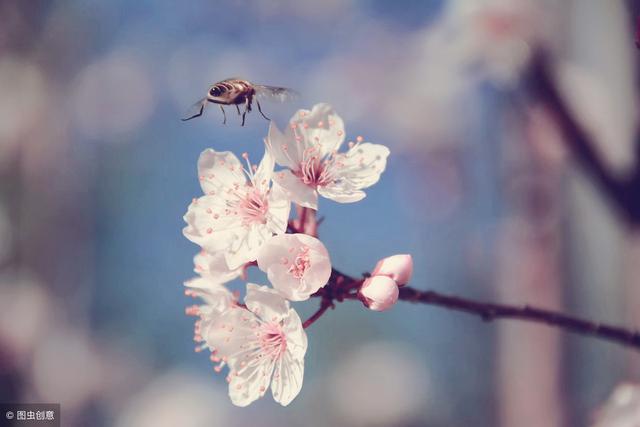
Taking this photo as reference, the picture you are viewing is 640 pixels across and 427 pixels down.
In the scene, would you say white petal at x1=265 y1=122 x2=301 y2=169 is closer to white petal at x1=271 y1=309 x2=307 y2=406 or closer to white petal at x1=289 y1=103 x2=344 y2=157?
white petal at x1=289 y1=103 x2=344 y2=157

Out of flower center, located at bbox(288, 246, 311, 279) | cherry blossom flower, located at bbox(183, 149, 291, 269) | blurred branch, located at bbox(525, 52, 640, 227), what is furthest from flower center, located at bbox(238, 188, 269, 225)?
blurred branch, located at bbox(525, 52, 640, 227)

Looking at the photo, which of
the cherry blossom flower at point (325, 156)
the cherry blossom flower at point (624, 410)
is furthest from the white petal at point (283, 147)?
the cherry blossom flower at point (624, 410)

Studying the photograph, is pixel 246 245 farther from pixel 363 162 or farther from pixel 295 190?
pixel 363 162

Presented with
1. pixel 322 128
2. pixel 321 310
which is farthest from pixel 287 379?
pixel 322 128

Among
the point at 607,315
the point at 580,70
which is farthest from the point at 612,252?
the point at 580,70

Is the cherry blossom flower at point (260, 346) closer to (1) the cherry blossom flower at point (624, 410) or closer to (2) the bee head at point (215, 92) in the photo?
(2) the bee head at point (215, 92)
